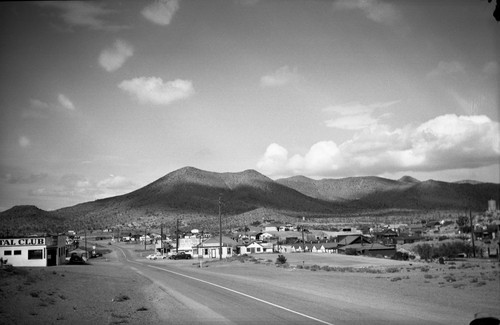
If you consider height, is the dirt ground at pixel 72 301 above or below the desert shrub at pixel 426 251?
above

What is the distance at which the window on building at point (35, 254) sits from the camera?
178 ft

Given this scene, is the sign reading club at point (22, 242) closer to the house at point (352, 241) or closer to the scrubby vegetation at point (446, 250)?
the house at point (352, 241)

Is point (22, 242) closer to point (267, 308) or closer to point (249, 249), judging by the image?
point (249, 249)

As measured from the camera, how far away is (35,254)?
54.5 metres

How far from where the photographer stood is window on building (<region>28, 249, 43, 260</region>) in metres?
54.3

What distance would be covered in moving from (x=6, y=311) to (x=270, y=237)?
3994 inches

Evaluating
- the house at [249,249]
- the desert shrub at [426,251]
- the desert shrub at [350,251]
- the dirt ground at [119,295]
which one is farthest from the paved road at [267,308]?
the house at [249,249]

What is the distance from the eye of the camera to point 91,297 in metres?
25.2

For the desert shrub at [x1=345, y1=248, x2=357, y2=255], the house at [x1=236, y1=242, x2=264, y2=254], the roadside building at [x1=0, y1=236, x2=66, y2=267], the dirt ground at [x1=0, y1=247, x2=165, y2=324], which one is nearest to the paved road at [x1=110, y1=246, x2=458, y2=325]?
the dirt ground at [x1=0, y1=247, x2=165, y2=324]

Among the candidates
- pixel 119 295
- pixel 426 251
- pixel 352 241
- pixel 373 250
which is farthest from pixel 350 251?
pixel 119 295

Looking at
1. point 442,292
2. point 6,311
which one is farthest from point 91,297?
point 442,292

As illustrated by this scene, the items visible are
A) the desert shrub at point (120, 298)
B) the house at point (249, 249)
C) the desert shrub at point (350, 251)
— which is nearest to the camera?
the desert shrub at point (120, 298)

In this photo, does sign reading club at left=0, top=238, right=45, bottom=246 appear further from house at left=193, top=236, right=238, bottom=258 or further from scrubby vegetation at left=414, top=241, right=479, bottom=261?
scrubby vegetation at left=414, top=241, right=479, bottom=261

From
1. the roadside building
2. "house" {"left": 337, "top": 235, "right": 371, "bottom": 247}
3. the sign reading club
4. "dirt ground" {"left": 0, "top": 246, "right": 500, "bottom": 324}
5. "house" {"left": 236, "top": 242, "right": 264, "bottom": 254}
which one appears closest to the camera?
"dirt ground" {"left": 0, "top": 246, "right": 500, "bottom": 324}
